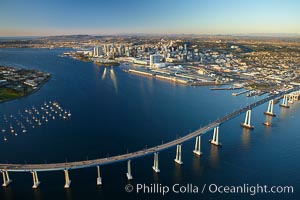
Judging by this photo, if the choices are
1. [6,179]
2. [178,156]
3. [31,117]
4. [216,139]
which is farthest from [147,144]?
[31,117]

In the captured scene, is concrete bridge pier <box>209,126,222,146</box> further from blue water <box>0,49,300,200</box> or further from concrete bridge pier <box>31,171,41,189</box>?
concrete bridge pier <box>31,171,41,189</box>

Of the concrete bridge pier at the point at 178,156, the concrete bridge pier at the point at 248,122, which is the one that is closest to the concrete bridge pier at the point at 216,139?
the concrete bridge pier at the point at 178,156

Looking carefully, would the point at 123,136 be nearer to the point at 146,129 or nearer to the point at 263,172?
the point at 146,129

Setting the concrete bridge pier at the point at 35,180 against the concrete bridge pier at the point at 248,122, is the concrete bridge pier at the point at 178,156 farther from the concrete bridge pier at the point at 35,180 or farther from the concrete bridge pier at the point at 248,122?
the concrete bridge pier at the point at 248,122

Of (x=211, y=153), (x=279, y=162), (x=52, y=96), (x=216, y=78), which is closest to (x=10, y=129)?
(x=52, y=96)

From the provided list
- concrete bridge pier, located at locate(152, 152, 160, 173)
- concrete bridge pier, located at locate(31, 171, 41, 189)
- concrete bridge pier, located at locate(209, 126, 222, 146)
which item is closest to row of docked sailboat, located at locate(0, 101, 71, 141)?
concrete bridge pier, located at locate(31, 171, 41, 189)

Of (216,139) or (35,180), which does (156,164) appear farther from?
(35,180)
